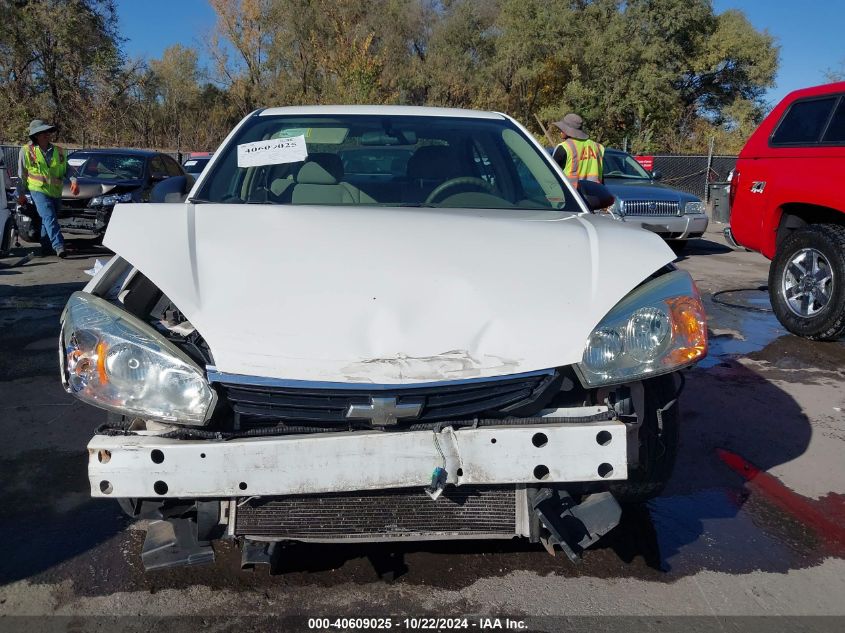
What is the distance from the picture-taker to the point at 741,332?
21.7 ft

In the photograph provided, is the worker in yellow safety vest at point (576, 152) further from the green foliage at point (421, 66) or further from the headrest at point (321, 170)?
the green foliage at point (421, 66)

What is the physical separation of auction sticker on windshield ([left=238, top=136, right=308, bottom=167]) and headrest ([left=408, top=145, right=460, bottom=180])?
56cm

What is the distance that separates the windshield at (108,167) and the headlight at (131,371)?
10.3 metres

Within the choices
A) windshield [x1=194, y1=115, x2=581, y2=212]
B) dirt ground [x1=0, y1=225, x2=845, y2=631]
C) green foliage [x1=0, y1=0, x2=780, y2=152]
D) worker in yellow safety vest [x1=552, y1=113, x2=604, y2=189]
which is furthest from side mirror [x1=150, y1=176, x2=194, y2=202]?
green foliage [x1=0, y1=0, x2=780, y2=152]

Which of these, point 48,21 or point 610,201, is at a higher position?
point 48,21

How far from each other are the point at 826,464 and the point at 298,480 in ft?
9.68

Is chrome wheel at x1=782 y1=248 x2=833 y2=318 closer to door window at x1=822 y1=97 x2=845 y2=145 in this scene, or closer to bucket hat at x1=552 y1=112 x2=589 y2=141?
door window at x1=822 y1=97 x2=845 y2=145

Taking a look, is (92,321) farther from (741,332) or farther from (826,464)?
(741,332)

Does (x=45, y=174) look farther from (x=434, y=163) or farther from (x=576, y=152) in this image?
(x=434, y=163)

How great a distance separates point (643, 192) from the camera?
11055 mm

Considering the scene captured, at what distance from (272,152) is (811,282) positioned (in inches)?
186

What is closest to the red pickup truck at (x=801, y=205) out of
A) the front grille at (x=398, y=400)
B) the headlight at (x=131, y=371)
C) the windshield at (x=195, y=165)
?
the front grille at (x=398, y=400)

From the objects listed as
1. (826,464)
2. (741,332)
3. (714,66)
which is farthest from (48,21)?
(826,464)

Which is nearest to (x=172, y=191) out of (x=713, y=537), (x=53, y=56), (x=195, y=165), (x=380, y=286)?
(x=380, y=286)
